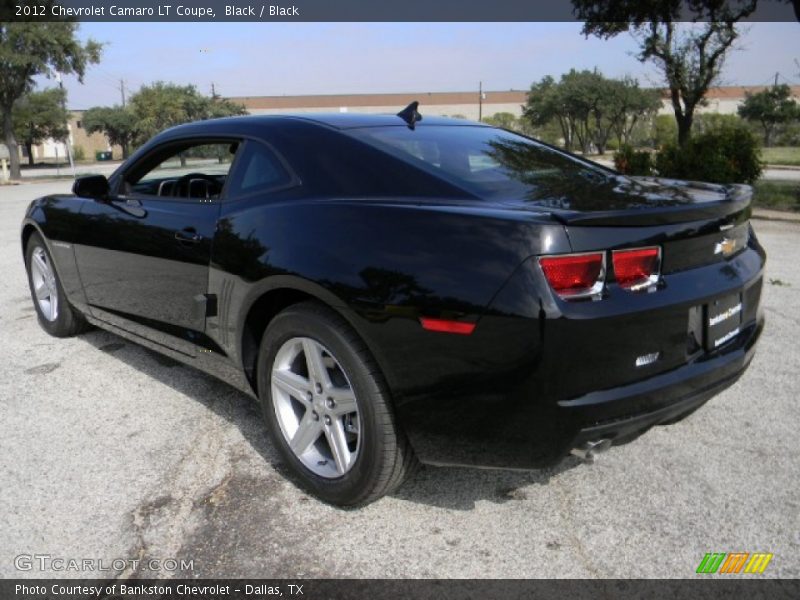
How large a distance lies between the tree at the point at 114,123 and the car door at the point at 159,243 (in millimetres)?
65606

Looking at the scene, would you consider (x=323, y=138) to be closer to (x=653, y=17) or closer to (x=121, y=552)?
(x=121, y=552)

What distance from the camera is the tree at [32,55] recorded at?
3158 cm

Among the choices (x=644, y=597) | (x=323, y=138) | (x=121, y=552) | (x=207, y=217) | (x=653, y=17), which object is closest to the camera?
(x=644, y=597)

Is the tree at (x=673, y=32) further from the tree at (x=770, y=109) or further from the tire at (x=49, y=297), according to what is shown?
the tree at (x=770, y=109)

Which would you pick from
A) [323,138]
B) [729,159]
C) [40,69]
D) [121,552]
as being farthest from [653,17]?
[40,69]

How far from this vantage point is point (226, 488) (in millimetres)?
2922

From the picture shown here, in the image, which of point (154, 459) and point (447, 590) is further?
point (154, 459)

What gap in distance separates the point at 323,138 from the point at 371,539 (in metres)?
1.63

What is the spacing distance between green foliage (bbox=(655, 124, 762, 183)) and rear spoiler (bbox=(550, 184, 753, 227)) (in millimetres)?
11188

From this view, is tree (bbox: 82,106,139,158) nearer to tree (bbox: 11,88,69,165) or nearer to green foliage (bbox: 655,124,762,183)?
tree (bbox: 11,88,69,165)

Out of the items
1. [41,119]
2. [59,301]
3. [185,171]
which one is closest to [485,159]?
[185,171]

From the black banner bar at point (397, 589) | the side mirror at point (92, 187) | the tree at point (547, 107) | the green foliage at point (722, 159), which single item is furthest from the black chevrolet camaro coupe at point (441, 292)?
the tree at point (547, 107)

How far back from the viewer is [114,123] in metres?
65.9

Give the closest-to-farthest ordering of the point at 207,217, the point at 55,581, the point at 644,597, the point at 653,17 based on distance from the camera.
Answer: the point at 644,597, the point at 55,581, the point at 207,217, the point at 653,17
